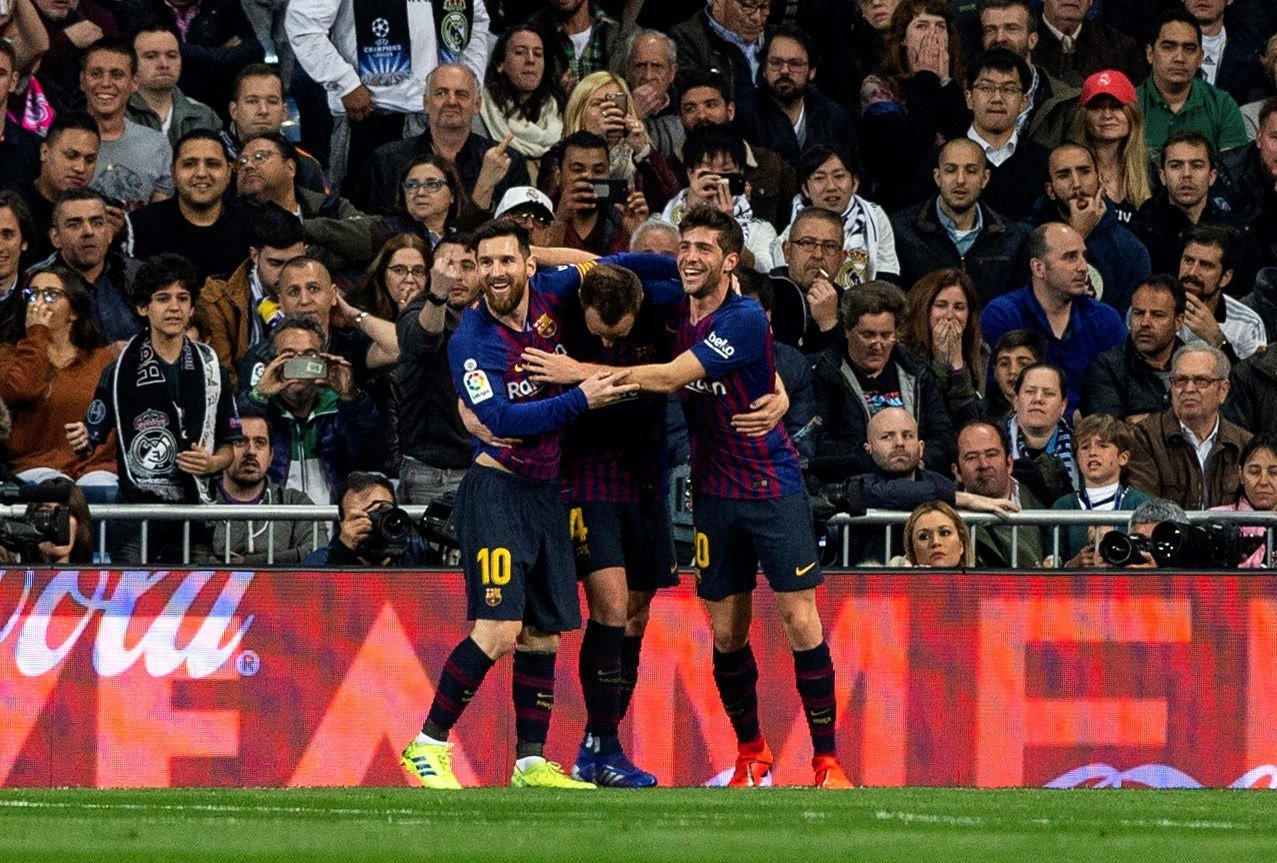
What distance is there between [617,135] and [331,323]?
2.28 metres

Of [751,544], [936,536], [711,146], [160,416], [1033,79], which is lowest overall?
[936,536]

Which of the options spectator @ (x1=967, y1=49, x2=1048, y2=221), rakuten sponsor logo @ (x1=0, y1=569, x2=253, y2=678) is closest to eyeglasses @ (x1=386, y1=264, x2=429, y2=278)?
rakuten sponsor logo @ (x1=0, y1=569, x2=253, y2=678)

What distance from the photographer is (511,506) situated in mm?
11008

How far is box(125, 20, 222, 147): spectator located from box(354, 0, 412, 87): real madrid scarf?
1162 mm

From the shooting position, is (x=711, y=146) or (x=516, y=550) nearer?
(x=516, y=550)

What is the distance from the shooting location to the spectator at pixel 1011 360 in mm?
14625

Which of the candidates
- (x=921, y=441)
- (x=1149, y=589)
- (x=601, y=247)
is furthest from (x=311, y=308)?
(x=1149, y=589)

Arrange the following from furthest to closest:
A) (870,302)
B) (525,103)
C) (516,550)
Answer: (525,103) < (870,302) < (516,550)

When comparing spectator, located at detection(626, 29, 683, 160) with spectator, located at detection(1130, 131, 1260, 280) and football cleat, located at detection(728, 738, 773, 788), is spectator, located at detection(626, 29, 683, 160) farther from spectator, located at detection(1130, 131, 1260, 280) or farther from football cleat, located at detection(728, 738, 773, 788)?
football cleat, located at detection(728, 738, 773, 788)

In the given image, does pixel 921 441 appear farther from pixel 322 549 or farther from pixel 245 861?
pixel 245 861

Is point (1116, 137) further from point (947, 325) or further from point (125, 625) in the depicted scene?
point (125, 625)

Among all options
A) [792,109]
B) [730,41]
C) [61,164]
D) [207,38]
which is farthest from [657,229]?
[207,38]

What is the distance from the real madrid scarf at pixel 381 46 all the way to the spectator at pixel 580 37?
2.86 feet

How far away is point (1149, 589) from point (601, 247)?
13.2ft
